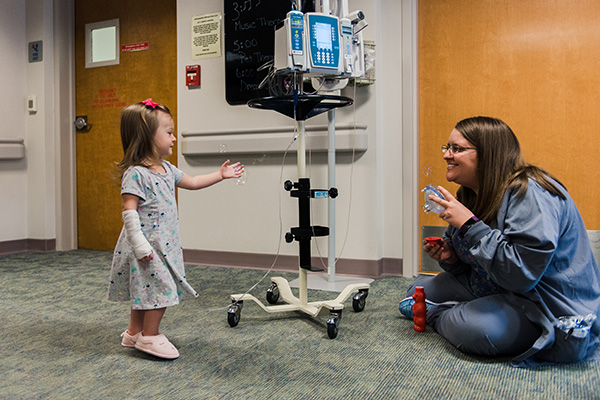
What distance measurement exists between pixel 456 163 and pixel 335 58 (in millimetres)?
599

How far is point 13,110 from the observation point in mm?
3916

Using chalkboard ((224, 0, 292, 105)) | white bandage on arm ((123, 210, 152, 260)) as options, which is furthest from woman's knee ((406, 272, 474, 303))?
chalkboard ((224, 0, 292, 105))

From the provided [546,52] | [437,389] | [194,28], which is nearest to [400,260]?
[546,52]

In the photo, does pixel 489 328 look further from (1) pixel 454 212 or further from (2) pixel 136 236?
(2) pixel 136 236

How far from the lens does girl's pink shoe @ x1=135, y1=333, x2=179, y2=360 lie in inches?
60.6

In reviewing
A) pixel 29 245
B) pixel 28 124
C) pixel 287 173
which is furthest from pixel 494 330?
pixel 28 124

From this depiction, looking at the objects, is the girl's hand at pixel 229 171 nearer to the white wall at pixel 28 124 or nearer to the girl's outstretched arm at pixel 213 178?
the girl's outstretched arm at pixel 213 178

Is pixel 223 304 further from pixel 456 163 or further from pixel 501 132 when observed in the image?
pixel 501 132

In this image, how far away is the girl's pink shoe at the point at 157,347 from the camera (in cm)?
154

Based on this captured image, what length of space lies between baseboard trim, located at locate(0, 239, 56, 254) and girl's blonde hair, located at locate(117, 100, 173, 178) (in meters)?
2.74

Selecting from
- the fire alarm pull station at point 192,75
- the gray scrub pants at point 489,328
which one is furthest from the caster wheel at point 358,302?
the fire alarm pull station at point 192,75

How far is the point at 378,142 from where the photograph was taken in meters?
2.85

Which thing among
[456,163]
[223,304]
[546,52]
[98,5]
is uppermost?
[98,5]

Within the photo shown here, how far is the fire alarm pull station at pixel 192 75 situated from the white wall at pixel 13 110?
1605mm
